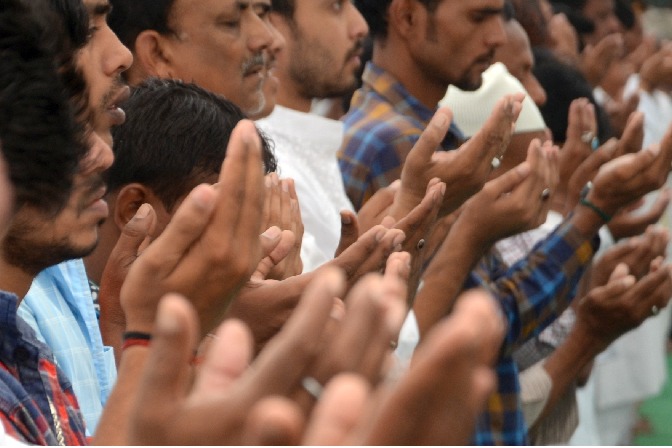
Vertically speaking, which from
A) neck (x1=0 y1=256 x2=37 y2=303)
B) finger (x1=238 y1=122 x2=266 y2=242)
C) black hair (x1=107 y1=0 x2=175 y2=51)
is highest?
finger (x1=238 y1=122 x2=266 y2=242)

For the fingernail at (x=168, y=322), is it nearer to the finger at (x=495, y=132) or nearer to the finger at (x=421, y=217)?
the finger at (x=421, y=217)

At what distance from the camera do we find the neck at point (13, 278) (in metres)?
1.52

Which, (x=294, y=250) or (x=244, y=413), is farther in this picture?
(x=294, y=250)

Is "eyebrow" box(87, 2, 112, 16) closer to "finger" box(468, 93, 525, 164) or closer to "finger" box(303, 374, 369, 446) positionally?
"finger" box(468, 93, 525, 164)

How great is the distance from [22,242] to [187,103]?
0.51 meters

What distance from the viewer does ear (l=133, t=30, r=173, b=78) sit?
7.66 ft

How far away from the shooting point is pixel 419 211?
1.98 m

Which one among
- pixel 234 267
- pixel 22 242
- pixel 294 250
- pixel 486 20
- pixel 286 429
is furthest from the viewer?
pixel 486 20

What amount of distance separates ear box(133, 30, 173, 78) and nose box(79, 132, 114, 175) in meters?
0.71

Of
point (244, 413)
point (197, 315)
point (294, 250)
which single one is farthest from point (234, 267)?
point (294, 250)

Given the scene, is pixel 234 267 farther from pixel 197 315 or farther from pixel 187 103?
pixel 187 103

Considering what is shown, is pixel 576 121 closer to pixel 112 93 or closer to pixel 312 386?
pixel 112 93

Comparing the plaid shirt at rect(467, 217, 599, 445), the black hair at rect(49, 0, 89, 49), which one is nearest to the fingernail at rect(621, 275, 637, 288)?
the plaid shirt at rect(467, 217, 599, 445)

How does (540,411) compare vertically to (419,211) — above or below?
below
